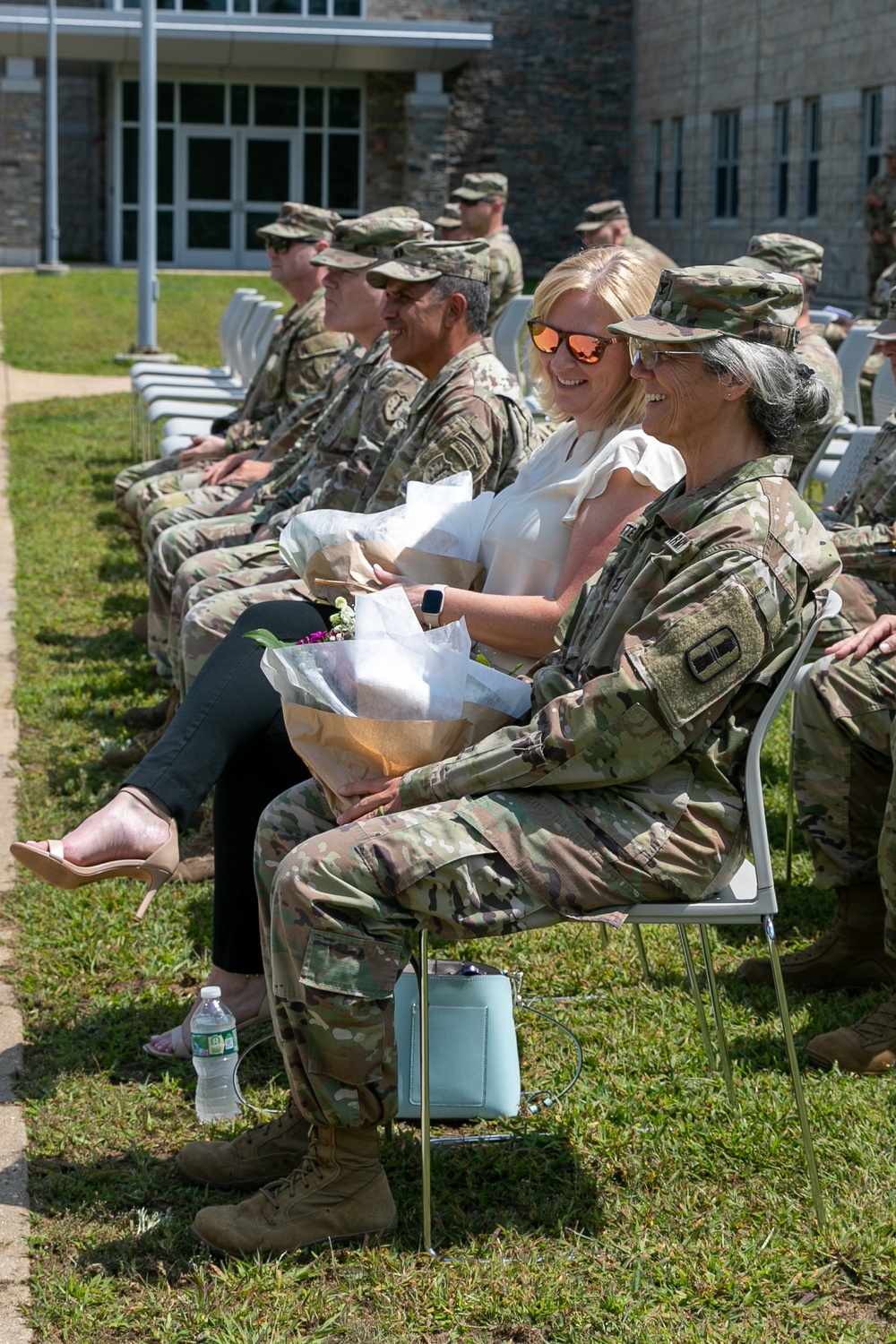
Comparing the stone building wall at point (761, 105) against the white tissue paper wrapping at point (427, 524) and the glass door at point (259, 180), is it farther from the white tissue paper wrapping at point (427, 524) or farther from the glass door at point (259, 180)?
the white tissue paper wrapping at point (427, 524)

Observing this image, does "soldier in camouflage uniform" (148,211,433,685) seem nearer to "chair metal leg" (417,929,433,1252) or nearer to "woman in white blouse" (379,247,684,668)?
"woman in white blouse" (379,247,684,668)

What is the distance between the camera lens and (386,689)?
2.90 metres

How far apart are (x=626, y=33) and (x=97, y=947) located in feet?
105

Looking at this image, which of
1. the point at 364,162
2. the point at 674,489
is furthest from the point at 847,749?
the point at 364,162

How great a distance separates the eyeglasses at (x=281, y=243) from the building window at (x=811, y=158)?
775 inches

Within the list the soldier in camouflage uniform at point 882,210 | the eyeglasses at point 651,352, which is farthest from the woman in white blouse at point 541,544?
the soldier in camouflage uniform at point 882,210

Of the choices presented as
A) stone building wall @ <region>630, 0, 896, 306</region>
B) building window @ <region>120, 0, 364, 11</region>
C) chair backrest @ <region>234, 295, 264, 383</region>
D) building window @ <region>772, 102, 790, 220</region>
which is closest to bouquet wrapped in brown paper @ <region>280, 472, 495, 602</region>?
chair backrest @ <region>234, 295, 264, 383</region>

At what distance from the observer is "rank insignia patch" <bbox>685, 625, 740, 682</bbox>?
9.00ft

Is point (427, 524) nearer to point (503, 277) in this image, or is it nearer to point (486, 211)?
point (503, 277)

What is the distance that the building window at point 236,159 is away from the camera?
1254 inches

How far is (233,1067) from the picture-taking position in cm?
347

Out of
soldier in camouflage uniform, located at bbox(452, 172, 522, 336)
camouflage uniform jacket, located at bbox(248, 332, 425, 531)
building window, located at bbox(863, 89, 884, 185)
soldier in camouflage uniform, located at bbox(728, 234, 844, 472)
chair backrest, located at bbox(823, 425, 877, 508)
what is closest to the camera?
camouflage uniform jacket, located at bbox(248, 332, 425, 531)

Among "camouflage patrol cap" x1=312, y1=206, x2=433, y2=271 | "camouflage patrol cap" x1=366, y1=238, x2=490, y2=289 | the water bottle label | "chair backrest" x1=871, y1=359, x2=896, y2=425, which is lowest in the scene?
the water bottle label

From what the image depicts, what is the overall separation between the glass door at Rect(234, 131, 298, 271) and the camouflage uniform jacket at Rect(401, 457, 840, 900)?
3045cm
